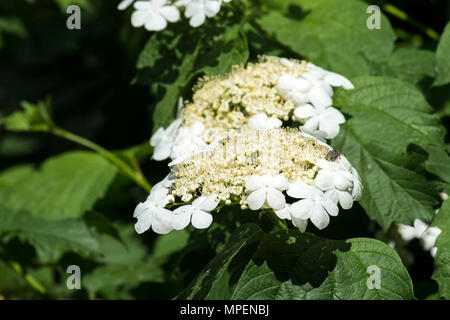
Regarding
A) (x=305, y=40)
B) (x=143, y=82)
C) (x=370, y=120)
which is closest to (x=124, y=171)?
(x=143, y=82)

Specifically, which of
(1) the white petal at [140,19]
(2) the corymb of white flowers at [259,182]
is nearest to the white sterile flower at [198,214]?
(2) the corymb of white flowers at [259,182]

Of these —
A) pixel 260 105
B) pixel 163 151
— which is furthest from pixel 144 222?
pixel 260 105

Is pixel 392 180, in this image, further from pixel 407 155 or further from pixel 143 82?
pixel 143 82

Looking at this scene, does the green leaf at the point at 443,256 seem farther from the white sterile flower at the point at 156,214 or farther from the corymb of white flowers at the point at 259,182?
the white sterile flower at the point at 156,214

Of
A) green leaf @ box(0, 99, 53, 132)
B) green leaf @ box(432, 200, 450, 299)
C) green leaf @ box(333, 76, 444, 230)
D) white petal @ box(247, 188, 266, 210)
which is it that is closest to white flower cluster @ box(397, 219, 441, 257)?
green leaf @ box(333, 76, 444, 230)

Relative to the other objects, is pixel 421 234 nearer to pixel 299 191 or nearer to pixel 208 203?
pixel 299 191
